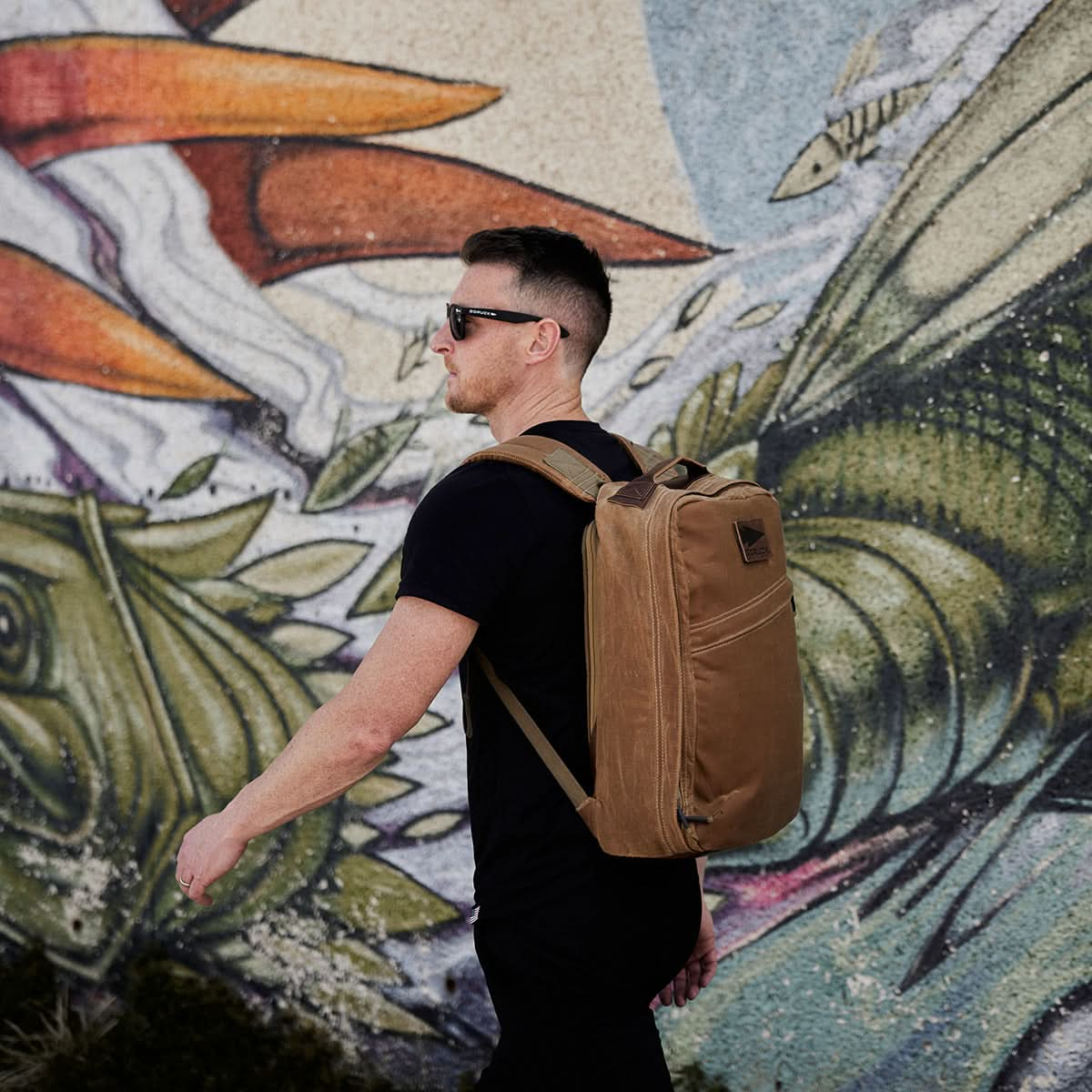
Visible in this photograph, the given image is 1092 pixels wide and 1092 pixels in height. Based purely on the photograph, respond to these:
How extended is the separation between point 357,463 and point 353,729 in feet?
6.12

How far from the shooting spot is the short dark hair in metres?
2.04

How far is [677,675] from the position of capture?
1.68 metres

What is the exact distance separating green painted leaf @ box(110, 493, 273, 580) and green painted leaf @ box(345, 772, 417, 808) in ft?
2.42

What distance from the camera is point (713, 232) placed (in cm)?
315

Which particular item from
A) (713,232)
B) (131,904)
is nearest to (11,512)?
(131,904)

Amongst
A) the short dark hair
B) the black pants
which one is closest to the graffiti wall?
the short dark hair

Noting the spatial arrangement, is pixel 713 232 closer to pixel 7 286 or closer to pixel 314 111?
pixel 314 111

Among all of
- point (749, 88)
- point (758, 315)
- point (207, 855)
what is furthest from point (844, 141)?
point (207, 855)

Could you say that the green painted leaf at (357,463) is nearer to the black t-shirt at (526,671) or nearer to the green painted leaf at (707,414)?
the green painted leaf at (707,414)

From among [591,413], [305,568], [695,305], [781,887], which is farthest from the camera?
[305,568]

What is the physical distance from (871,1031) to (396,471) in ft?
5.98

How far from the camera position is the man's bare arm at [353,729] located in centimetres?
171

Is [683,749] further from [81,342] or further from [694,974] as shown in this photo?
[81,342]

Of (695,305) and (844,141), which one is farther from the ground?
(844,141)
